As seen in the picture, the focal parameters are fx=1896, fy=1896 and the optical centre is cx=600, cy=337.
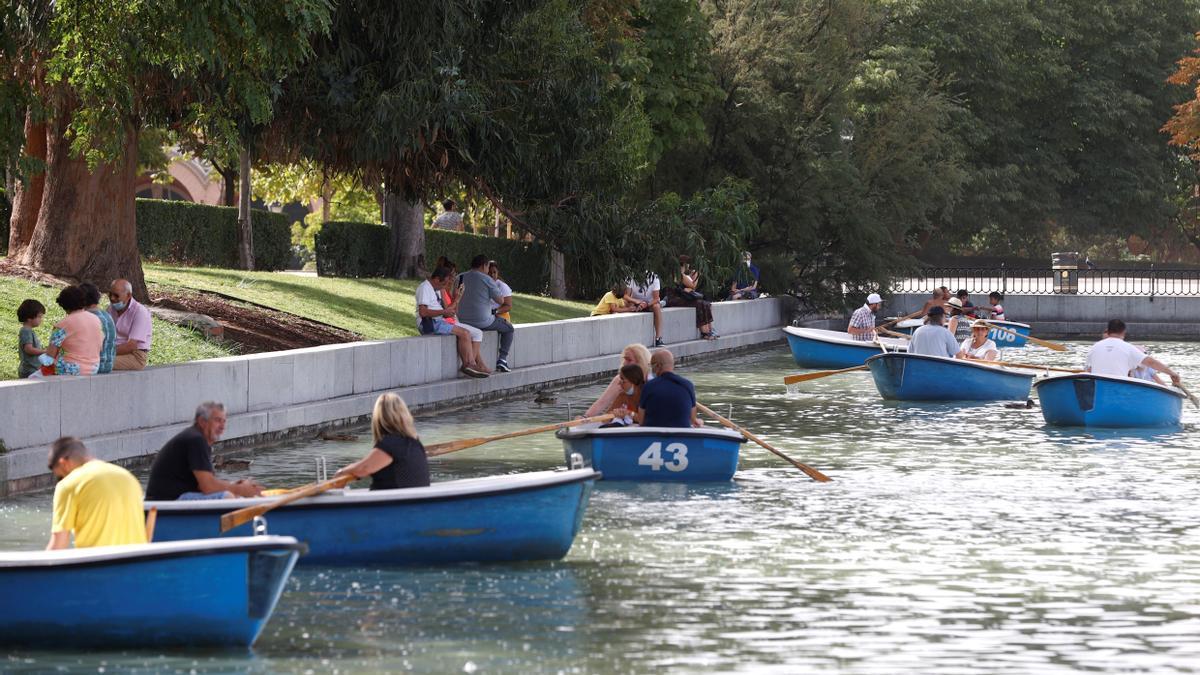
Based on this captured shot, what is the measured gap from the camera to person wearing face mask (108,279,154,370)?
62.3ft

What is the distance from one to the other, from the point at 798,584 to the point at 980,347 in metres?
17.1

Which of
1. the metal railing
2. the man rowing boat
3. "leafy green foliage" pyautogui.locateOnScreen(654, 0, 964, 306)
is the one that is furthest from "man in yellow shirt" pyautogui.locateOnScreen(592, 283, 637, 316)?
the metal railing

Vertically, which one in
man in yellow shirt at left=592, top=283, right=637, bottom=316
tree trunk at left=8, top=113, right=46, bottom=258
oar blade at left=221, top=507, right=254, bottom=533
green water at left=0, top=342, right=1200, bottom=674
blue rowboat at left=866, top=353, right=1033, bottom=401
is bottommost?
green water at left=0, top=342, right=1200, bottom=674

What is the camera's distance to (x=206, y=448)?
485 inches

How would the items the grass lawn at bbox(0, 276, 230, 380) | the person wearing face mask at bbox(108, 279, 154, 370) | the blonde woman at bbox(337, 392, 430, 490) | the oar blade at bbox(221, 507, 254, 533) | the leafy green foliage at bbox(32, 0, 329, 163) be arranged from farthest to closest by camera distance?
the grass lawn at bbox(0, 276, 230, 380)
the person wearing face mask at bbox(108, 279, 154, 370)
the leafy green foliage at bbox(32, 0, 329, 163)
the blonde woman at bbox(337, 392, 430, 490)
the oar blade at bbox(221, 507, 254, 533)

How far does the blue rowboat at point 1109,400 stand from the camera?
2335 cm

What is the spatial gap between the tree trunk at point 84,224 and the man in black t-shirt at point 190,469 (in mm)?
14201

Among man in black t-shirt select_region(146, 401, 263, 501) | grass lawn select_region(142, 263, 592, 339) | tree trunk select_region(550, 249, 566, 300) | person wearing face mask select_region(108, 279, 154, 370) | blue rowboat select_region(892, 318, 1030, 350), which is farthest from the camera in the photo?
tree trunk select_region(550, 249, 566, 300)

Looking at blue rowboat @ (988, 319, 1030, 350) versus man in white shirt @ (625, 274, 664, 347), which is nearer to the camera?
man in white shirt @ (625, 274, 664, 347)

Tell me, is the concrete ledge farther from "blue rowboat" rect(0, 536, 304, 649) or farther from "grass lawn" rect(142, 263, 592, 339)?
"blue rowboat" rect(0, 536, 304, 649)

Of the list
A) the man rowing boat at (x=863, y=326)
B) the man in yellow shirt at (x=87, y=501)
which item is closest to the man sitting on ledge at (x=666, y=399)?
the man in yellow shirt at (x=87, y=501)

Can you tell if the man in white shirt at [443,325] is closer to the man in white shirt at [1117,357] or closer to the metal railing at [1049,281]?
the man in white shirt at [1117,357]

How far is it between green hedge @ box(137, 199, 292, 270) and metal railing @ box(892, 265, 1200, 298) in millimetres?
16760

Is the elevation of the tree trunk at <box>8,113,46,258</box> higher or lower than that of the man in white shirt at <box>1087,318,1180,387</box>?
higher
